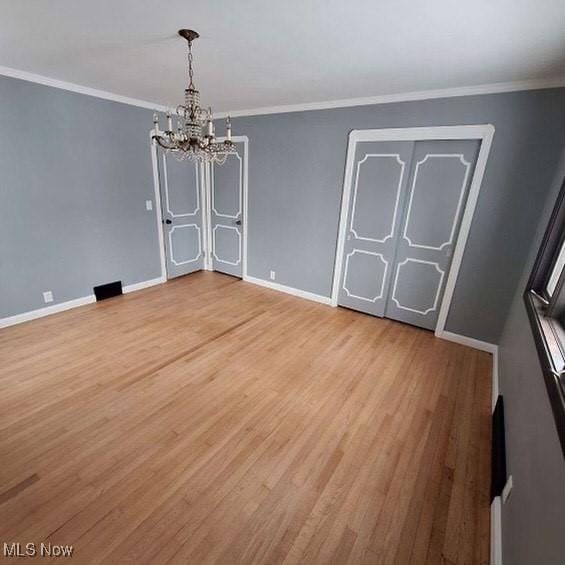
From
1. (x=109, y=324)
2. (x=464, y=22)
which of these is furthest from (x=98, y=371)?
(x=464, y=22)

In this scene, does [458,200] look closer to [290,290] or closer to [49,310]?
[290,290]

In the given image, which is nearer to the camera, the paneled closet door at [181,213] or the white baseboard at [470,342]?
the white baseboard at [470,342]

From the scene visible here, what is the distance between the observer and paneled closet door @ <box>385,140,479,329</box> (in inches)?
110

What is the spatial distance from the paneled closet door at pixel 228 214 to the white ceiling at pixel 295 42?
4.85ft

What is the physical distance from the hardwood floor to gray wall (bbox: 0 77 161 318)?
62 cm

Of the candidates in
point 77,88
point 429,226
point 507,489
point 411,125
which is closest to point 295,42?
point 411,125

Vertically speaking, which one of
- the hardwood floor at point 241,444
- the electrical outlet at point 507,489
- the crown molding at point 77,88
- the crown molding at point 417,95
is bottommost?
the hardwood floor at point 241,444

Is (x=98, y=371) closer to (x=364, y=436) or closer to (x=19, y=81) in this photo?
(x=364, y=436)

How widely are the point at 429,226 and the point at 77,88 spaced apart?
400cm

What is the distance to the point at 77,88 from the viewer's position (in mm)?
3018

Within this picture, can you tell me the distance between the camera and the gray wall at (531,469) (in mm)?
908

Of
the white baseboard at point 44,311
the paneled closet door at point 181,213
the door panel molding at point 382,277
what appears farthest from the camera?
the paneled closet door at point 181,213

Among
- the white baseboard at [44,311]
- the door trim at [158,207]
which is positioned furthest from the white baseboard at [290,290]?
the white baseboard at [44,311]

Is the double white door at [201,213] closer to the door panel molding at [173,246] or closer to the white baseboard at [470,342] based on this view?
the door panel molding at [173,246]
